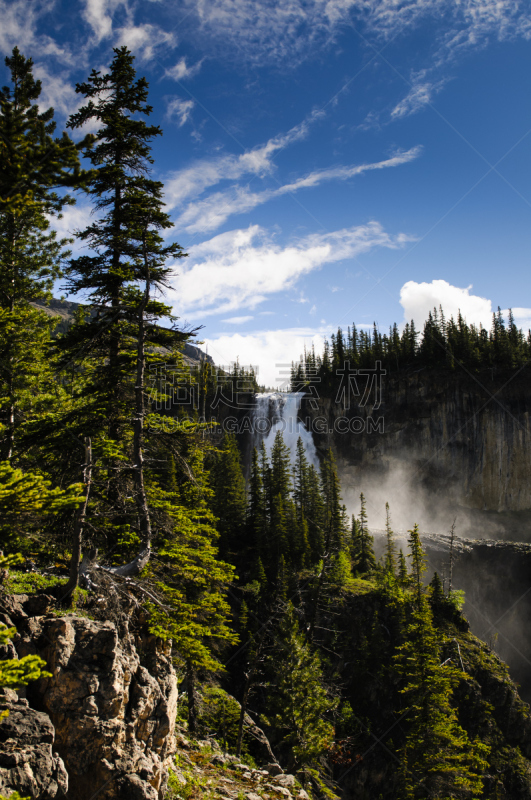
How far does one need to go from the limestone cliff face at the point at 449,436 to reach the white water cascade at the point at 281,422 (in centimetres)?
326

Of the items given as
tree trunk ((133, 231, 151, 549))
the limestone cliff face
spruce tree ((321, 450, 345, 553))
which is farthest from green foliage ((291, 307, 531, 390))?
tree trunk ((133, 231, 151, 549))

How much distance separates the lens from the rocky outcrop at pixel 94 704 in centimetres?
689

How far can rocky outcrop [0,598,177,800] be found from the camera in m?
6.89

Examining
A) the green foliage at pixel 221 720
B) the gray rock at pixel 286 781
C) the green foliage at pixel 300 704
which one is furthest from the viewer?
the green foliage at pixel 300 704

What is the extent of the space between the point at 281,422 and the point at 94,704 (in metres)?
71.5

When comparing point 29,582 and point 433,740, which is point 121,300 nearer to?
point 29,582

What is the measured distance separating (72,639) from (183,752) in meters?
7.25

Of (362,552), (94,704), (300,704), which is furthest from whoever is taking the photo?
(362,552)

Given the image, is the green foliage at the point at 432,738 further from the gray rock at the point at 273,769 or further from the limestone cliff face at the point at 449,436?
the limestone cliff face at the point at 449,436

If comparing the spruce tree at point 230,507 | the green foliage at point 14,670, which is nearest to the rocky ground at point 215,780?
the green foliage at point 14,670

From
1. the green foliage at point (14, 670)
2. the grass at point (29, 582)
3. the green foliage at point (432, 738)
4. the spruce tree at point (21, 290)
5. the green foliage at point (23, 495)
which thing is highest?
the spruce tree at point (21, 290)

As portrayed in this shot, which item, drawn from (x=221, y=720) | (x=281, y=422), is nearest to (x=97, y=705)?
(x=221, y=720)

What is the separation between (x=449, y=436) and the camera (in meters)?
66.3

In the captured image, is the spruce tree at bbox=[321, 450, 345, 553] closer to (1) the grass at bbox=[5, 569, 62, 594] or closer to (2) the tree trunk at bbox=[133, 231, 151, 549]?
(2) the tree trunk at bbox=[133, 231, 151, 549]
